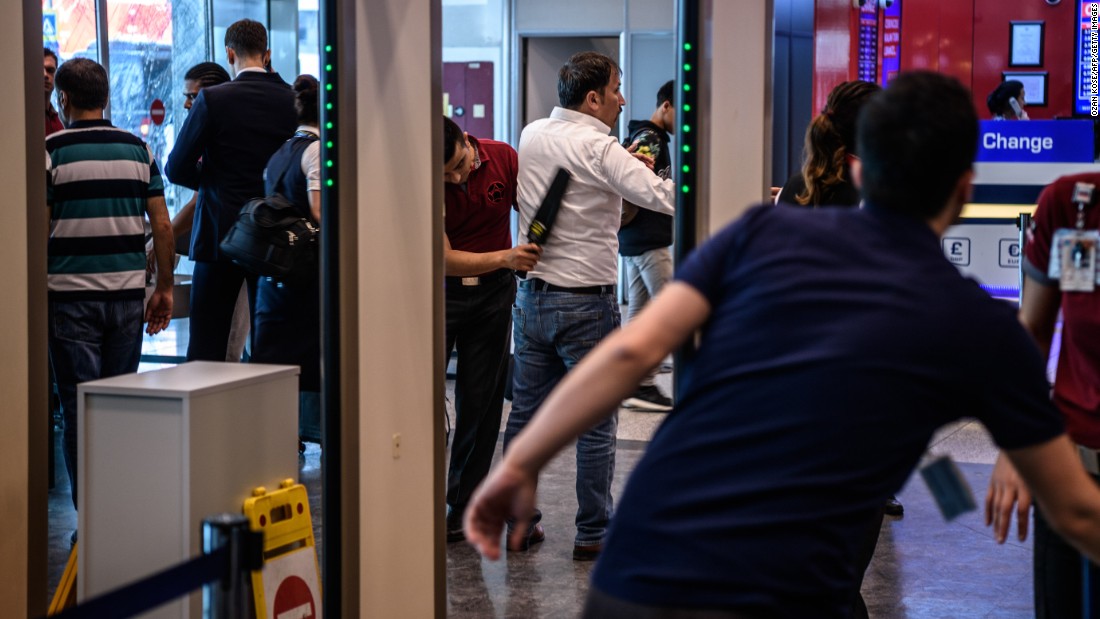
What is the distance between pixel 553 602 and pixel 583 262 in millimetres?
1129

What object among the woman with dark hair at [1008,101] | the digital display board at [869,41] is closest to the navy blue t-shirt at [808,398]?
the woman with dark hair at [1008,101]

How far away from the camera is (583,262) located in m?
4.36

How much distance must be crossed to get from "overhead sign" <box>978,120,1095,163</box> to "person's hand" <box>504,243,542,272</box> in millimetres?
4400

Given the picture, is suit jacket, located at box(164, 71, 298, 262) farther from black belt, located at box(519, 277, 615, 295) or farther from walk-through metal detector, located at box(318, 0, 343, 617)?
walk-through metal detector, located at box(318, 0, 343, 617)

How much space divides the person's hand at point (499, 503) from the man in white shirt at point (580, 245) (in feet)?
8.80

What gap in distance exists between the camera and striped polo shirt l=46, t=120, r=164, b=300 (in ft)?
14.8

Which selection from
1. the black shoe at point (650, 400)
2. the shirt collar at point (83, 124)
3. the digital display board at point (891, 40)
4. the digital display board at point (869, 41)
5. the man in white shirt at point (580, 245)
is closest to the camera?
the man in white shirt at point (580, 245)

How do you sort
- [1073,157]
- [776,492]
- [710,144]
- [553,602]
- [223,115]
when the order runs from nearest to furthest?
[776,492], [710,144], [553,602], [223,115], [1073,157]

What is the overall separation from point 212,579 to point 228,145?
3046 mm

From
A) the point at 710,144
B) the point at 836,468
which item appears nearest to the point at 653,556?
the point at 836,468

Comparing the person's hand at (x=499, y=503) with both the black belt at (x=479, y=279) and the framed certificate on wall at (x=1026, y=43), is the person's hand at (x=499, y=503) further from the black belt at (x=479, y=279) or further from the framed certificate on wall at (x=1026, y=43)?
the framed certificate on wall at (x=1026, y=43)

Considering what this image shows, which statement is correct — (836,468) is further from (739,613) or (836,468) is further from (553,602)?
(553,602)

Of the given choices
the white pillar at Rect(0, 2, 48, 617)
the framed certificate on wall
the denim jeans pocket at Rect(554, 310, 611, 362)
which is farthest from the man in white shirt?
the framed certificate on wall

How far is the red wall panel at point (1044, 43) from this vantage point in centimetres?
1114
